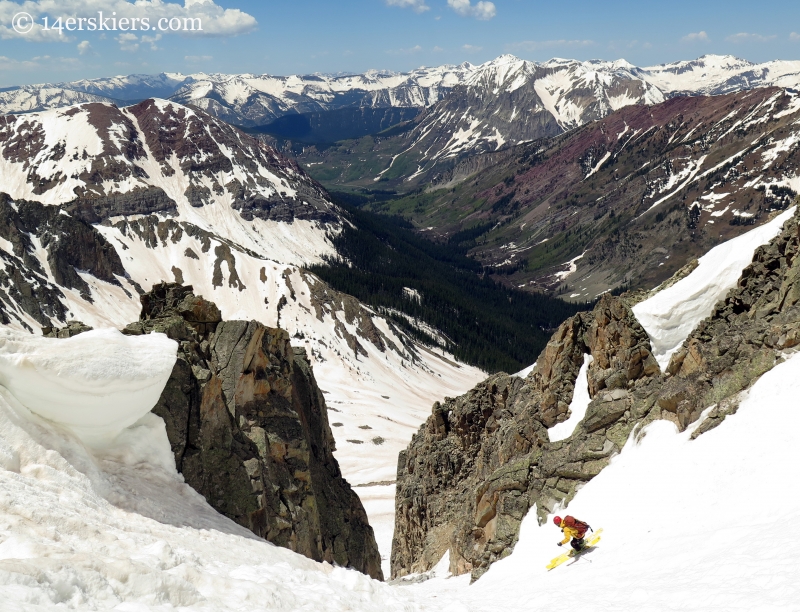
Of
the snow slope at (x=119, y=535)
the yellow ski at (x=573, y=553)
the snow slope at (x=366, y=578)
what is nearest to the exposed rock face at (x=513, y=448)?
the snow slope at (x=366, y=578)

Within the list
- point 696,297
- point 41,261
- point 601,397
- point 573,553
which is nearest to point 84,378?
point 573,553

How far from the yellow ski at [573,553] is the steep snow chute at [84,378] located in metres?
19.2

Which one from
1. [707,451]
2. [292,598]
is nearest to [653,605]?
[707,451]

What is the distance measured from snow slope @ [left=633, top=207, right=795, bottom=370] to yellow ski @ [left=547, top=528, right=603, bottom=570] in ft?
46.1

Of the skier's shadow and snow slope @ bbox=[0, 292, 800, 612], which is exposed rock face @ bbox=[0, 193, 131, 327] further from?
the skier's shadow

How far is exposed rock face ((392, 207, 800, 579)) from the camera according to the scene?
29281 millimetres

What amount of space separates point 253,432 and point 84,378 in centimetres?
1663

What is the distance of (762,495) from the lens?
21.5m

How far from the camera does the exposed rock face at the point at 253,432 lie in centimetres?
3034

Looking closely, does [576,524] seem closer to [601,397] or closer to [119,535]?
[601,397]

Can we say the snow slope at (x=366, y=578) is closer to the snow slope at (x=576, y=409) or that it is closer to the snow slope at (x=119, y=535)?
the snow slope at (x=119, y=535)

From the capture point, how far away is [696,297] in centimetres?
3734

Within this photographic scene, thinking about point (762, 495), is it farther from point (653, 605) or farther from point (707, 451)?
point (653, 605)

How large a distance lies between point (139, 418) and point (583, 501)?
71.3ft
